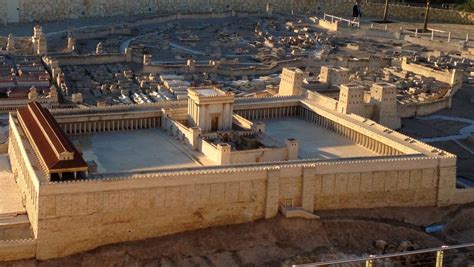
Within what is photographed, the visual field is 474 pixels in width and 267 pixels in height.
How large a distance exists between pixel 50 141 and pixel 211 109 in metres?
11.1

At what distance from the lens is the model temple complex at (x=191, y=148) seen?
3619cm

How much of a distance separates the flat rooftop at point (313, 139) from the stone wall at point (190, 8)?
214ft

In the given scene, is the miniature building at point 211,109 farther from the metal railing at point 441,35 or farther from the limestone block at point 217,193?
the metal railing at point 441,35

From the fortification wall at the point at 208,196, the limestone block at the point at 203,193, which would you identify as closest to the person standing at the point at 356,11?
the fortification wall at the point at 208,196

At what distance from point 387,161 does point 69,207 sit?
17.1 m

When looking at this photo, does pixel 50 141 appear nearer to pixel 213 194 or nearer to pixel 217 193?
pixel 213 194

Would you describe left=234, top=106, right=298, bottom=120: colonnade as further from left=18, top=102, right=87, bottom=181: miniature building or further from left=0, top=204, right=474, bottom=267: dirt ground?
left=18, top=102, right=87, bottom=181: miniature building

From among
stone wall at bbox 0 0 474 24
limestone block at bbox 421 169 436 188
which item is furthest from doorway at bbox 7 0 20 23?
limestone block at bbox 421 169 436 188

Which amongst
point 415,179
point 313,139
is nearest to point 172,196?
point 313,139

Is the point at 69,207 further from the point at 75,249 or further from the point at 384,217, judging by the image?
the point at 384,217

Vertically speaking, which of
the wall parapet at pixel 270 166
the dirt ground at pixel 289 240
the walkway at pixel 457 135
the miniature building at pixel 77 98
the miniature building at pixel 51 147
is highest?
the miniature building at pixel 51 147

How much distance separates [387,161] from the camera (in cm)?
4106

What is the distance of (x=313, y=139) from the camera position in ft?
157

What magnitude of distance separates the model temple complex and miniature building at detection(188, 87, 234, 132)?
7 cm
